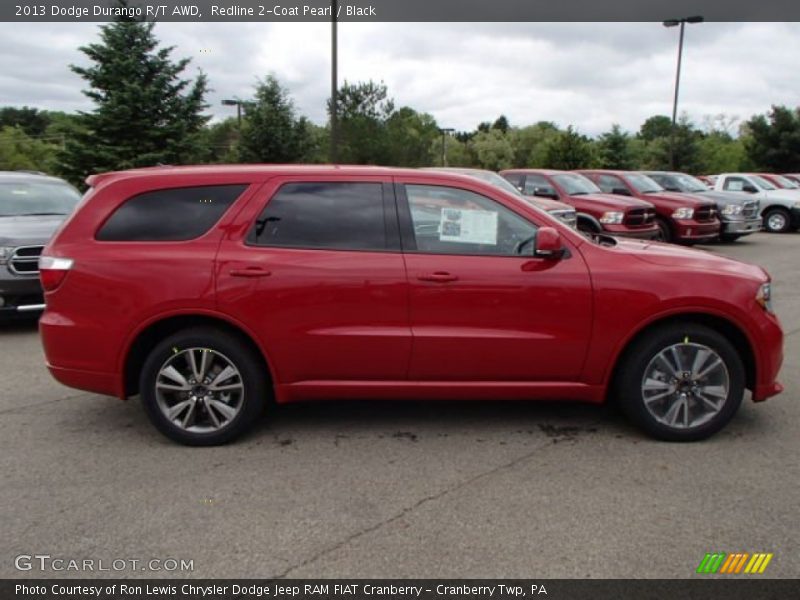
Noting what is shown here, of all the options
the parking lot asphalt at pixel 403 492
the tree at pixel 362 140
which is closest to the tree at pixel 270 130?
the tree at pixel 362 140

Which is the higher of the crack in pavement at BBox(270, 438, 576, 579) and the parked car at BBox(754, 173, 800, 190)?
the parked car at BBox(754, 173, 800, 190)

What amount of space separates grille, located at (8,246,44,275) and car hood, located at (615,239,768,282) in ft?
19.5

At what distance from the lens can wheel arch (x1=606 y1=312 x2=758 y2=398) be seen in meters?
4.11

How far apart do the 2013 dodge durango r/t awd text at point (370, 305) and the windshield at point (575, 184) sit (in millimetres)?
9743

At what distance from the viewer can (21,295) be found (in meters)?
6.80

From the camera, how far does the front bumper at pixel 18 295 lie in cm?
670

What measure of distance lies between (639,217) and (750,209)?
17.9ft

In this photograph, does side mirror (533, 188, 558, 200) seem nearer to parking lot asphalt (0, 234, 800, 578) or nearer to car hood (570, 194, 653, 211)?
car hood (570, 194, 653, 211)

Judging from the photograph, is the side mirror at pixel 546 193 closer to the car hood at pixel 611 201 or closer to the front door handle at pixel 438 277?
the car hood at pixel 611 201

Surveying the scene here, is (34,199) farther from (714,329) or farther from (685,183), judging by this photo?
(685,183)

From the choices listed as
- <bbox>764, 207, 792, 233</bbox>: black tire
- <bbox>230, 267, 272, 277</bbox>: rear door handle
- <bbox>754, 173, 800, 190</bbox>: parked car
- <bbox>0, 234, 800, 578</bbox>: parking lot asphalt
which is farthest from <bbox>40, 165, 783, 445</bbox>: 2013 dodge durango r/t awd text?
<bbox>754, 173, 800, 190</bbox>: parked car

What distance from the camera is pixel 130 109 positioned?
60.3ft

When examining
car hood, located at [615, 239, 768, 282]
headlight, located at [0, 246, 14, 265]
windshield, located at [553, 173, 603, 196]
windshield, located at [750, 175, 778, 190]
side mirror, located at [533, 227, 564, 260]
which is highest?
windshield, located at [750, 175, 778, 190]
